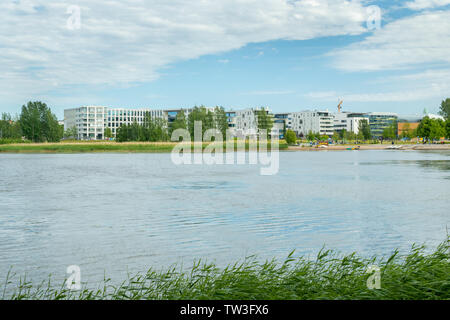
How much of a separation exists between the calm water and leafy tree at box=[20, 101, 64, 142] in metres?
115

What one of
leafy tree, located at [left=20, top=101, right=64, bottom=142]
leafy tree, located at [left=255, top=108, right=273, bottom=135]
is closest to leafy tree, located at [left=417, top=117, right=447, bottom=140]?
leafy tree, located at [left=255, top=108, right=273, bottom=135]

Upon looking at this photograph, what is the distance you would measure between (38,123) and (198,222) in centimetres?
13630

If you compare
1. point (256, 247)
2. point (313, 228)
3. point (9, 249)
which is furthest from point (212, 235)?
point (9, 249)

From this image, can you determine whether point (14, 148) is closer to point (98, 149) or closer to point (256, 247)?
point (98, 149)

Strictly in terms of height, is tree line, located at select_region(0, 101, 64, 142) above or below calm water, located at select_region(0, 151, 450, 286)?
above

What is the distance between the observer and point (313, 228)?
19.1m

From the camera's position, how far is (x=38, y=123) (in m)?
144

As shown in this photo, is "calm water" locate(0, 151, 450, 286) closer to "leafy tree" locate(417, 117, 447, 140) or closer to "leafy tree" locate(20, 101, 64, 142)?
"leafy tree" locate(20, 101, 64, 142)

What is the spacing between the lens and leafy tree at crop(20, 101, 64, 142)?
14388 centimetres

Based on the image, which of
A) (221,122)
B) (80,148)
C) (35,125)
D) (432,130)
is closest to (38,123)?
(35,125)
